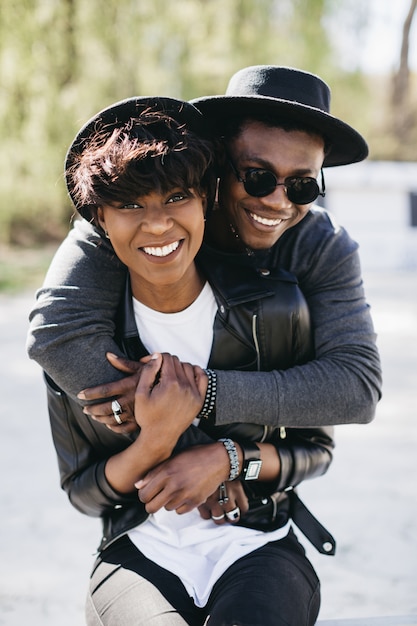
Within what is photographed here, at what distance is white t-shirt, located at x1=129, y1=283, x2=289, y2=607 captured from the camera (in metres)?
1.79

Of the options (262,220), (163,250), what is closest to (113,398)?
(163,250)

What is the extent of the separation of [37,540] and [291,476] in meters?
1.82

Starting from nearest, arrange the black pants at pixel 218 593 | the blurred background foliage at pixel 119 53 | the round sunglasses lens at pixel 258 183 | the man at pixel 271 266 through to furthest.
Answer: the black pants at pixel 218 593 → the man at pixel 271 266 → the round sunglasses lens at pixel 258 183 → the blurred background foliage at pixel 119 53

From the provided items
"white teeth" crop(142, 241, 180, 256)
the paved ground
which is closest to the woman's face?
"white teeth" crop(142, 241, 180, 256)

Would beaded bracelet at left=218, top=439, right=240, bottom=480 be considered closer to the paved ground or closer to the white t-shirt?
the white t-shirt

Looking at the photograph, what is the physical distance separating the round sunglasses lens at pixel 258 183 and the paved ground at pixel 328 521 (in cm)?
132

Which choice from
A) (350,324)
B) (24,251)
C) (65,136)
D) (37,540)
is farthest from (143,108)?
(24,251)

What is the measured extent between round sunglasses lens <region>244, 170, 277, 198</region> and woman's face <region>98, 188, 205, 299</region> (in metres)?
0.19

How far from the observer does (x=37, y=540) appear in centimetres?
332

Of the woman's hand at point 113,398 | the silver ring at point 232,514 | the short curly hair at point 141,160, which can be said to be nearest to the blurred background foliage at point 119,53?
the short curly hair at point 141,160

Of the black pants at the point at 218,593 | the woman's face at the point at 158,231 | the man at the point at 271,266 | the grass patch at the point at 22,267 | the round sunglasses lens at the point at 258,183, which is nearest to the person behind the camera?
the black pants at the point at 218,593

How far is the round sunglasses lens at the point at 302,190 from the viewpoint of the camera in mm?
1956

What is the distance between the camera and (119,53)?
950cm

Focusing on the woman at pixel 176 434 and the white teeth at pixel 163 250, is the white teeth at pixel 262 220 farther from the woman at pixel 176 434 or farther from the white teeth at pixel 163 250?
the white teeth at pixel 163 250
